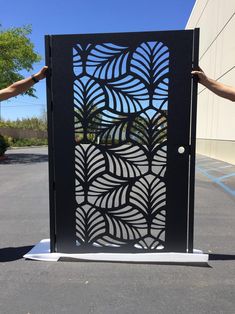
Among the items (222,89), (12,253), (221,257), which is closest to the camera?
(222,89)

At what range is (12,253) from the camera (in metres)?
4.17

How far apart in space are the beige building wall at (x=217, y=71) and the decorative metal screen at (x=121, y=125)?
452 inches

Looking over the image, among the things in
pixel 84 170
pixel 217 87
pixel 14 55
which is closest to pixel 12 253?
pixel 84 170

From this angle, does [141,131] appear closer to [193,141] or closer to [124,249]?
[193,141]

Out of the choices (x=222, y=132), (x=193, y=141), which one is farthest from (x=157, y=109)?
(x=222, y=132)

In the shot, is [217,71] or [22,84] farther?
[217,71]

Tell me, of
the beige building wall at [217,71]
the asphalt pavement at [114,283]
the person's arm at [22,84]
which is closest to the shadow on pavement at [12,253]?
the asphalt pavement at [114,283]

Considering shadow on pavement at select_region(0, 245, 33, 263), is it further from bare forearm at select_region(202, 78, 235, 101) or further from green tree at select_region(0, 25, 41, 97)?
green tree at select_region(0, 25, 41, 97)

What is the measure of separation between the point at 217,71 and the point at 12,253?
16.6m

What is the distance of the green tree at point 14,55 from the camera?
1705 centimetres

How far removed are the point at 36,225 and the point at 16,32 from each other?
1633 centimetres

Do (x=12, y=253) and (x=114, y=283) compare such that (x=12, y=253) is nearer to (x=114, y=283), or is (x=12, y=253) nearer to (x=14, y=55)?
(x=114, y=283)

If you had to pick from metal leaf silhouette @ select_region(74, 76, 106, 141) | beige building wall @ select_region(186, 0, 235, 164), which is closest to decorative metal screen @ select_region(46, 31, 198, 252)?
metal leaf silhouette @ select_region(74, 76, 106, 141)

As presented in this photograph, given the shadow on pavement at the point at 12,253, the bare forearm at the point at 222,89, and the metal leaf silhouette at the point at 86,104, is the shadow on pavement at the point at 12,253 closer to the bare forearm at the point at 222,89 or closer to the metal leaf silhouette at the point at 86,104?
the metal leaf silhouette at the point at 86,104
